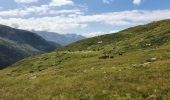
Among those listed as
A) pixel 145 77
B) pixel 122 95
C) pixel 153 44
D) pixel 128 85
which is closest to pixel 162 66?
pixel 145 77

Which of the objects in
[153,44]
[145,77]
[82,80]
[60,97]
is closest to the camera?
[60,97]

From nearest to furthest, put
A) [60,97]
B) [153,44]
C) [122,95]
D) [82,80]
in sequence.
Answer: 1. [122,95]
2. [60,97]
3. [82,80]
4. [153,44]

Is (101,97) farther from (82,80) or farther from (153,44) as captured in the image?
(153,44)

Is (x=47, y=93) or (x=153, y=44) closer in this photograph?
(x=47, y=93)

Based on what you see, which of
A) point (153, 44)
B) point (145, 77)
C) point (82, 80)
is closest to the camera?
point (145, 77)

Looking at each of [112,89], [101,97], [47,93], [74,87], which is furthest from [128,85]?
[47,93]

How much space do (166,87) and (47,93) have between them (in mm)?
10575

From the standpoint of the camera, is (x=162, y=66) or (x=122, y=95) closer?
(x=122, y=95)

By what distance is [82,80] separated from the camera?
3391 cm

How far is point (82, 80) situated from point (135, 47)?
47422 mm

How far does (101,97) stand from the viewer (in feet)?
84.7

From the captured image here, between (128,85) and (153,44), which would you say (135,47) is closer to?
(153,44)

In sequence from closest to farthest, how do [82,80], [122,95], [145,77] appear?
[122,95], [145,77], [82,80]

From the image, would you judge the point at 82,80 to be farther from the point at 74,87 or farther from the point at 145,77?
the point at 145,77
